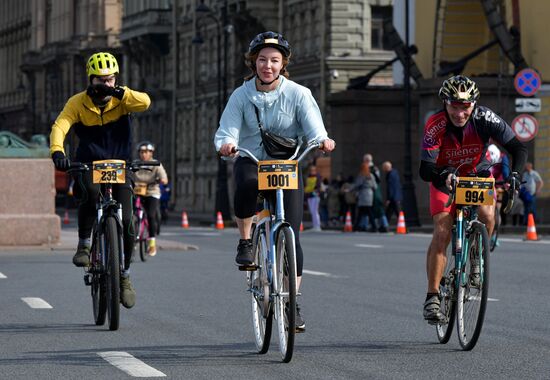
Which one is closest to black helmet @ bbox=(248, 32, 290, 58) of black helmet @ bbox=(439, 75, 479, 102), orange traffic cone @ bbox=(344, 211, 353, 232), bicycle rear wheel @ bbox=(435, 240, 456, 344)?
black helmet @ bbox=(439, 75, 479, 102)

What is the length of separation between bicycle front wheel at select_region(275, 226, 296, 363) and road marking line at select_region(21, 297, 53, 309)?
4947mm

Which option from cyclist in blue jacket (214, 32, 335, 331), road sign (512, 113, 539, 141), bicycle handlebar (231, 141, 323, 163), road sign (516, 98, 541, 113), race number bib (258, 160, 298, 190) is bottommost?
race number bib (258, 160, 298, 190)

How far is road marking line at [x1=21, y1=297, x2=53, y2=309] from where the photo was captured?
50.6 feet

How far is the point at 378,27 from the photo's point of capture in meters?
69.7

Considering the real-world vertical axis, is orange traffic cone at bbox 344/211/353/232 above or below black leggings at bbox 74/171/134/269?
below

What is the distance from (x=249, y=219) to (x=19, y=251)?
1630 cm

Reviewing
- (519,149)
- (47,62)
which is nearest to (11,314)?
(519,149)

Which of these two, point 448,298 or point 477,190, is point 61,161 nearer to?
point 448,298

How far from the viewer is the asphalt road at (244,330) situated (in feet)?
34.2

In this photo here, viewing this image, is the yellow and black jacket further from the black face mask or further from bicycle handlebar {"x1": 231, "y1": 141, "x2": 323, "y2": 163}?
bicycle handlebar {"x1": 231, "y1": 141, "x2": 323, "y2": 163}

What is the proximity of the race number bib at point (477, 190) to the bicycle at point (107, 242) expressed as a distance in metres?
2.61

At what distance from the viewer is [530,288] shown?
1805cm

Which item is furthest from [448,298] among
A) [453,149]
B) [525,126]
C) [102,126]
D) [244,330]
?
[525,126]

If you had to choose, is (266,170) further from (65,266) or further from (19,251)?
(19,251)
